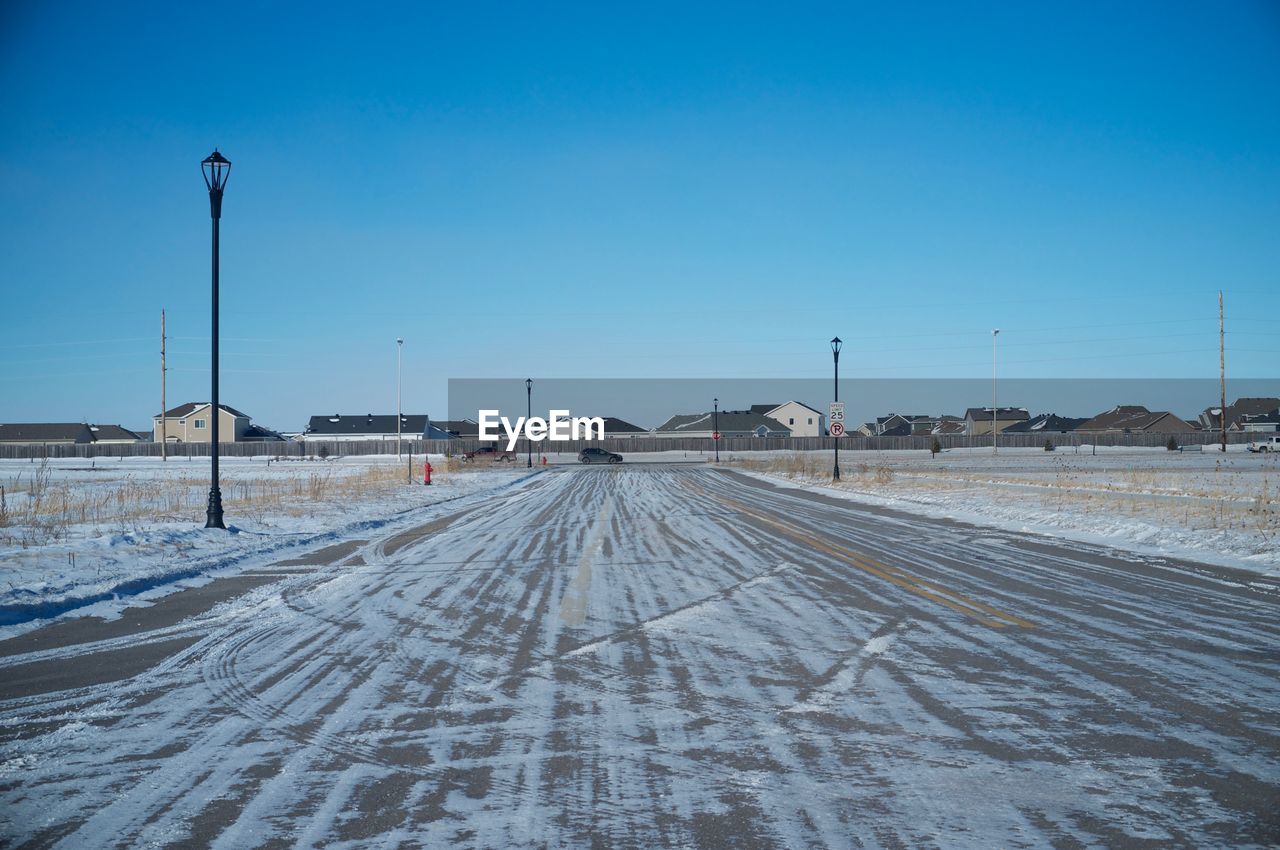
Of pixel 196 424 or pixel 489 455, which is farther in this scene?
pixel 196 424

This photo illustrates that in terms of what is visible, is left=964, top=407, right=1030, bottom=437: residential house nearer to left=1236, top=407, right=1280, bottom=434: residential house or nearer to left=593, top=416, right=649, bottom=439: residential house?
left=1236, top=407, right=1280, bottom=434: residential house

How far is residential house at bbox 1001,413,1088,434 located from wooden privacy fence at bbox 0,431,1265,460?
2519cm

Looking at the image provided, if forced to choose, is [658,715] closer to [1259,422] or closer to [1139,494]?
[1139,494]

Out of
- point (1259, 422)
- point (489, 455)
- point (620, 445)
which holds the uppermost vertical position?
point (1259, 422)

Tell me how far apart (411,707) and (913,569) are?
8.22m

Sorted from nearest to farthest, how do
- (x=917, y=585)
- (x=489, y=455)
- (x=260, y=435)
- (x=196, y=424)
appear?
1. (x=917, y=585)
2. (x=489, y=455)
3. (x=196, y=424)
4. (x=260, y=435)

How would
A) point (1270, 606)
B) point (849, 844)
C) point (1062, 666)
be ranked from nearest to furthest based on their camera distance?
1. point (849, 844)
2. point (1062, 666)
3. point (1270, 606)

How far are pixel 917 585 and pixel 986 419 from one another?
136822 mm

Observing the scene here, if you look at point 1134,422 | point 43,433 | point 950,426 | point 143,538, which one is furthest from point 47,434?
point 1134,422

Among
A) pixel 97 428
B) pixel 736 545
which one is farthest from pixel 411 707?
pixel 97 428

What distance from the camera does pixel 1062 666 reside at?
682cm

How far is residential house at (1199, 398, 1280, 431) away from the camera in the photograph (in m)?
120

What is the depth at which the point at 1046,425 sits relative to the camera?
438 ft

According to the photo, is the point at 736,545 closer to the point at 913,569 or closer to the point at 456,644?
the point at 913,569
